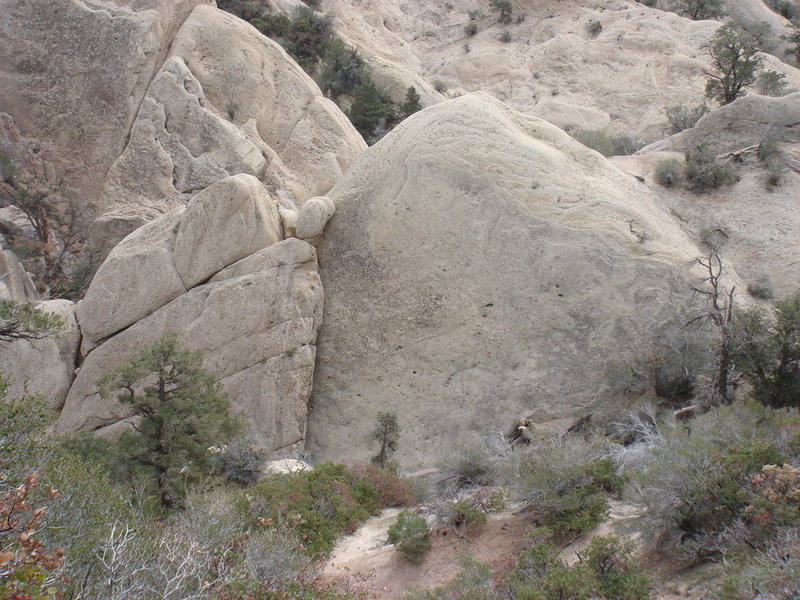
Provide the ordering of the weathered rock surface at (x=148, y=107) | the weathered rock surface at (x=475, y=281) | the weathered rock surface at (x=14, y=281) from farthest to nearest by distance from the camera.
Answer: the weathered rock surface at (x=148, y=107), the weathered rock surface at (x=14, y=281), the weathered rock surface at (x=475, y=281)

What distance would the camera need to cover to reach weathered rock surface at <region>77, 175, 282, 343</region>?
51.1 feet

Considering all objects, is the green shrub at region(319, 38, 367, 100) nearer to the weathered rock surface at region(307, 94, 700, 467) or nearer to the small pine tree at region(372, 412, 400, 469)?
the weathered rock surface at region(307, 94, 700, 467)

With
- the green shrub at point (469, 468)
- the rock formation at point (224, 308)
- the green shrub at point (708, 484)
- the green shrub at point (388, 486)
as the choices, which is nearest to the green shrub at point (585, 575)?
the green shrub at point (708, 484)

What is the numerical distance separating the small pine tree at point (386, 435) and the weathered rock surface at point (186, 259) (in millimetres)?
5104

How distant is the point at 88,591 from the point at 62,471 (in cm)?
240

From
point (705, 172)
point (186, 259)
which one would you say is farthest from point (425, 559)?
point (705, 172)

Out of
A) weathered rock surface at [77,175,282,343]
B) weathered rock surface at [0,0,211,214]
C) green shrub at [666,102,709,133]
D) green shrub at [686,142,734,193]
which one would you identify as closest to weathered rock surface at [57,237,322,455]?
weathered rock surface at [77,175,282,343]

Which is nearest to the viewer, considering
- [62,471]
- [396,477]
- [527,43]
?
[62,471]

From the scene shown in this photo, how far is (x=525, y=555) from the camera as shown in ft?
25.1

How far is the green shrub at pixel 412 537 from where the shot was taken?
9.02 metres

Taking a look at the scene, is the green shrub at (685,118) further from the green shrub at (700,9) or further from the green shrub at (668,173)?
the green shrub at (700,9)

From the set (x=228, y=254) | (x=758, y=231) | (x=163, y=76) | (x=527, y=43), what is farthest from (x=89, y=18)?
(x=527, y=43)

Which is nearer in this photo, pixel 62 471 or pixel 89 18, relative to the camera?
pixel 62 471

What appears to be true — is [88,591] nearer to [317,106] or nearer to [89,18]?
[317,106]
